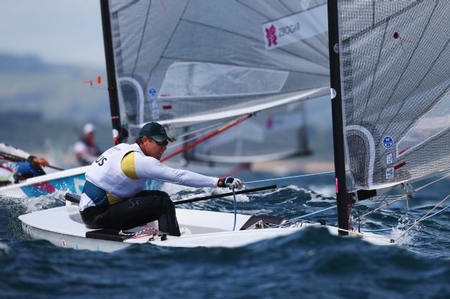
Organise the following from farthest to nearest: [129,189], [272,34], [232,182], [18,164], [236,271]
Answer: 1. [18,164]
2. [272,34]
3. [129,189]
4. [232,182]
5. [236,271]

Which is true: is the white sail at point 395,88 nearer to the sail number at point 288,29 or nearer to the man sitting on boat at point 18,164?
the sail number at point 288,29

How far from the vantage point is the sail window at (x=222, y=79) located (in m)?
10.5

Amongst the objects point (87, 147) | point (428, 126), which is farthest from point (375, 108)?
point (87, 147)

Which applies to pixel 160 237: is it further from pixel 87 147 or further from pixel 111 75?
pixel 87 147

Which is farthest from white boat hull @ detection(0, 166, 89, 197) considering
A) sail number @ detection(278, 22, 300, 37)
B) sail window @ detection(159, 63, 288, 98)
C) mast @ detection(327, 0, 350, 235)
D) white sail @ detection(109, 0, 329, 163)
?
mast @ detection(327, 0, 350, 235)

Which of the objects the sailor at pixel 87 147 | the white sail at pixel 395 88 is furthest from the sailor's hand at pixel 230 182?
the sailor at pixel 87 147

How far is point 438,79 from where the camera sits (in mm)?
6344

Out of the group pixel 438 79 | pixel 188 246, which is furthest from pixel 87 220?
pixel 438 79

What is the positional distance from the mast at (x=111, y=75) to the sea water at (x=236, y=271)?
3823mm

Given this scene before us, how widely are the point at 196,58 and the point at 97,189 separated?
4.25 meters

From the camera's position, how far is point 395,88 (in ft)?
20.6

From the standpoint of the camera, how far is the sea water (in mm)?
4988

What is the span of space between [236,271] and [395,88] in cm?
191

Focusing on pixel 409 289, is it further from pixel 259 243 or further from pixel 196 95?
pixel 196 95
